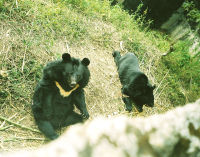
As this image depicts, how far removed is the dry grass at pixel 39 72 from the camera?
368 cm

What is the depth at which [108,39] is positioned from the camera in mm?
6328

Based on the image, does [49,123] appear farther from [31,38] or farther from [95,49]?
[95,49]

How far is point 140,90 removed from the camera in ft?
16.9

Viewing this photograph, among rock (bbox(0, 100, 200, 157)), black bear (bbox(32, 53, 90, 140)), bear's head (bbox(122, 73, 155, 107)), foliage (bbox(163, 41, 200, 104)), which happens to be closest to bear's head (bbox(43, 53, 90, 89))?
black bear (bbox(32, 53, 90, 140))

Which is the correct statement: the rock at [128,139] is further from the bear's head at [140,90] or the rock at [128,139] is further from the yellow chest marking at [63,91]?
the bear's head at [140,90]

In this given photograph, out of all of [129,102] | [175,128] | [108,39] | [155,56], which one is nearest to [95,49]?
[108,39]

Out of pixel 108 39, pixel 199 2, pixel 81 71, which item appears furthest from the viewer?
pixel 199 2

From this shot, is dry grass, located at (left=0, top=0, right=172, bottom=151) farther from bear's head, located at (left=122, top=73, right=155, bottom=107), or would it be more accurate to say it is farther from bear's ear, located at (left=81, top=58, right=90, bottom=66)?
bear's ear, located at (left=81, top=58, right=90, bottom=66)

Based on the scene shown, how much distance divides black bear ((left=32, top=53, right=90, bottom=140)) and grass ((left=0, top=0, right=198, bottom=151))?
0.93ft

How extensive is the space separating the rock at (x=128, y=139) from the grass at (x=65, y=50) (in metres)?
2.71

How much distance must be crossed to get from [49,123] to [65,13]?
308 centimetres

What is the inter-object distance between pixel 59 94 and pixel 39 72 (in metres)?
0.74

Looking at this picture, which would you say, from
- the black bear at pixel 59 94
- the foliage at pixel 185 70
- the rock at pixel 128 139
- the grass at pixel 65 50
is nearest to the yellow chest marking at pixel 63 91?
the black bear at pixel 59 94

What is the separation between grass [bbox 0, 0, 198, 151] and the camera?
3875 millimetres
